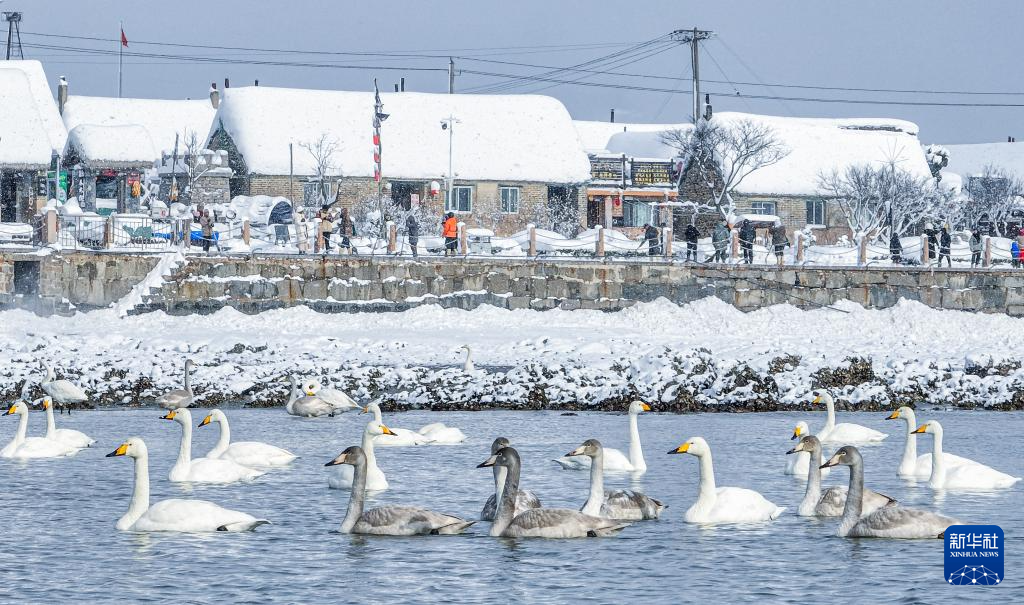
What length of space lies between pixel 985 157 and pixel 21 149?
64.9 metres

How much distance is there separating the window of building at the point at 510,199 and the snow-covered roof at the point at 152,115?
1672 centimetres

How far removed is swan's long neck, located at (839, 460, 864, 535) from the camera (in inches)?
540

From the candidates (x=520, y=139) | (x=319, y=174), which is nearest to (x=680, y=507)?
(x=319, y=174)

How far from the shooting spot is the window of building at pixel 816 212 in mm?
64062

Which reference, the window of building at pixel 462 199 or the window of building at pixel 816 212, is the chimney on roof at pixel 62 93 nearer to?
the window of building at pixel 462 199

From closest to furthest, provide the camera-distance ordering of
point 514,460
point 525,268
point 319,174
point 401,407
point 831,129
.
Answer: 1. point 514,460
2. point 401,407
3. point 525,268
4. point 319,174
5. point 831,129

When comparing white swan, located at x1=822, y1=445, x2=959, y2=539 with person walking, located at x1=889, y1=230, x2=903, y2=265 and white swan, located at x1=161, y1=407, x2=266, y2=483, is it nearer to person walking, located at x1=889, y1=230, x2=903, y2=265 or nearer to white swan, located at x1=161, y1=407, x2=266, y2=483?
white swan, located at x1=161, y1=407, x2=266, y2=483

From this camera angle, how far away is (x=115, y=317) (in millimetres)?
36719

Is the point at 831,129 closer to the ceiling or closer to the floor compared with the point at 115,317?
closer to the ceiling

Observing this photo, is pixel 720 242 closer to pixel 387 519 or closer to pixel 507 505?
pixel 507 505

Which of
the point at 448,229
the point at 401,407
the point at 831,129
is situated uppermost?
the point at 831,129

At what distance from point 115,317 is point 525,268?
9929 mm

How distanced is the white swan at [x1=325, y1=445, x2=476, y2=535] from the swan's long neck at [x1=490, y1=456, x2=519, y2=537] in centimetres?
43

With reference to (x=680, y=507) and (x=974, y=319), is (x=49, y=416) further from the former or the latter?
(x=974, y=319)
